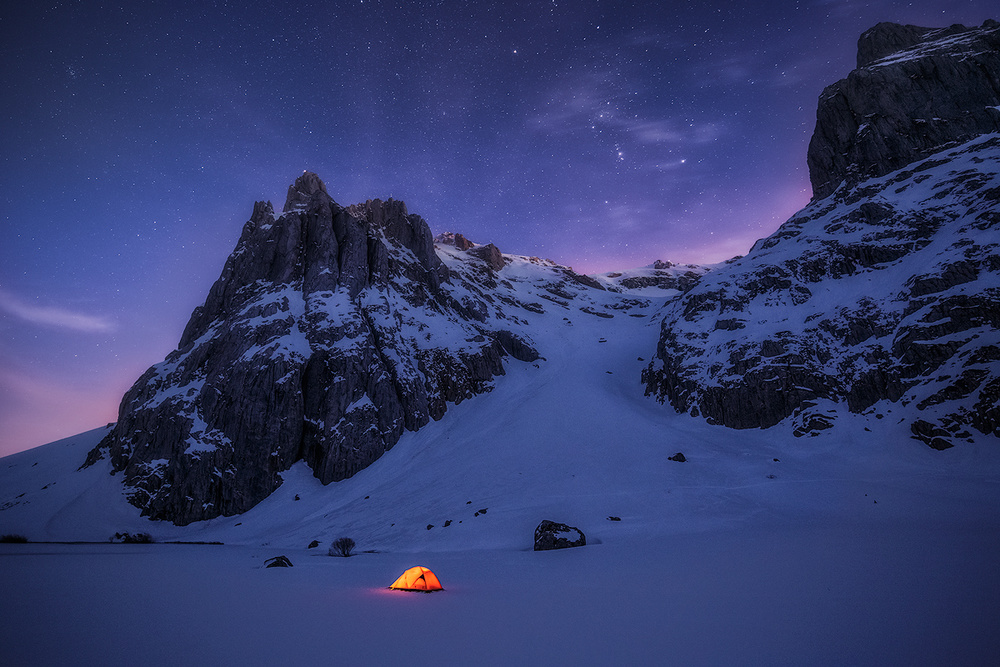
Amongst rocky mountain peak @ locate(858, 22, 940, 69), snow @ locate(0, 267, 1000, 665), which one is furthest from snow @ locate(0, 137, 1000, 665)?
rocky mountain peak @ locate(858, 22, 940, 69)

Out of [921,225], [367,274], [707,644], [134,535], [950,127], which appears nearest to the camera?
[707,644]

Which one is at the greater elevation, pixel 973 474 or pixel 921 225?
pixel 921 225

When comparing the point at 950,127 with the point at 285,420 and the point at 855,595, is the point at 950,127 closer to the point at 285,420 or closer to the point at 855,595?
the point at 855,595

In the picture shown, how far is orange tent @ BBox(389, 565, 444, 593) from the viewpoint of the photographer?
12.5 metres

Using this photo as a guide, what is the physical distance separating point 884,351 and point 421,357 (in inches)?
2320

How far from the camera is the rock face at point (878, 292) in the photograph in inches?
1459

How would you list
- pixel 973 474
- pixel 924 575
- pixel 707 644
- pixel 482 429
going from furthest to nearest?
pixel 482 429 < pixel 973 474 < pixel 924 575 < pixel 707 644

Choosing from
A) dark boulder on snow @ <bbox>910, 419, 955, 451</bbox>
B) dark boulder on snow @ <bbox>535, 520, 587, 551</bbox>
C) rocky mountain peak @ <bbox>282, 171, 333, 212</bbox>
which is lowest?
dark boulder on snow @ <bbox>535, 520, 587, 551</bbox>

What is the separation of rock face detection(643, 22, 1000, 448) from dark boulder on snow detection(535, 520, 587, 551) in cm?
3169

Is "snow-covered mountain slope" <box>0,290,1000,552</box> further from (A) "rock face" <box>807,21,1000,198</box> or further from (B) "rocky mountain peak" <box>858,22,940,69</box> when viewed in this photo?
(B) "rocky mountain peak" <box>858,22,940,69</box>

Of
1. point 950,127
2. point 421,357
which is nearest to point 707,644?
point 421,357

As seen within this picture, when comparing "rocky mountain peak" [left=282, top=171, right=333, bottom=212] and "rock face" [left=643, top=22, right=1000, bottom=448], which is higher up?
"rocky mountain peak" [left=282, top=171, right=333, bottom=212]

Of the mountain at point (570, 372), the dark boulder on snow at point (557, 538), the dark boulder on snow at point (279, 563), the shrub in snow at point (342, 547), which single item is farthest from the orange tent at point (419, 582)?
the shrub in snow at point (342, 547)

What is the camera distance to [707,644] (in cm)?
705
